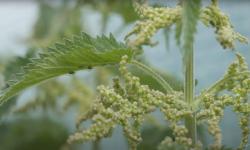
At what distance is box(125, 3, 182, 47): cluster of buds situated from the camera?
2.73ft

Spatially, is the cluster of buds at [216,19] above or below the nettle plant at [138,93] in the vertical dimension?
above

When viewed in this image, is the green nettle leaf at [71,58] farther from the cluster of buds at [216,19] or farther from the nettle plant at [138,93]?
the cluster of buds at [216,19]

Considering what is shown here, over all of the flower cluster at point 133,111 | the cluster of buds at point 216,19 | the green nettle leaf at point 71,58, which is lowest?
the flower cluster at point 133,111

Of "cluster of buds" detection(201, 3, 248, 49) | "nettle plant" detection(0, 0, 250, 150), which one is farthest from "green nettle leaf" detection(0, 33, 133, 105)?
"cluster of buds" detection(201, 3, 248, 49)

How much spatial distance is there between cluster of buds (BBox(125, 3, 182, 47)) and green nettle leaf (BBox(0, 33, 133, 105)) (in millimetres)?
54

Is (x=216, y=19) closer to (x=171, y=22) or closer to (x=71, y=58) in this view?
(x=171, y=22)

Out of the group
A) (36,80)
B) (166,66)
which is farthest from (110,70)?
(36,80)

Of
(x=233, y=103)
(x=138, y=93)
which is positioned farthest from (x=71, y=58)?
(x=233, y=103)

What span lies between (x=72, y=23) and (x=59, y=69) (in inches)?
58.9

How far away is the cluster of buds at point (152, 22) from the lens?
833mm

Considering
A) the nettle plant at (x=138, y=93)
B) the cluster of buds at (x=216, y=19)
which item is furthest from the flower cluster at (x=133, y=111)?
the cluster of buds at (x=216, y=19)

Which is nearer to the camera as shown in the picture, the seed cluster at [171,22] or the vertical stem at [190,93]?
the seed cluster at [171,22]

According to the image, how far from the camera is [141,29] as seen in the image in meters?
0.87

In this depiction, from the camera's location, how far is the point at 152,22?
85 centimetres
